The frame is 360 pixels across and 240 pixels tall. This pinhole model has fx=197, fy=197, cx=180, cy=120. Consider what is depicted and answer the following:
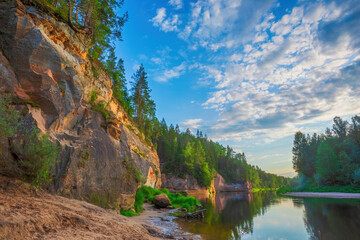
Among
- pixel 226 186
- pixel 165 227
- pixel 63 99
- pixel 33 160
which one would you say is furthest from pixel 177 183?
pixel 33 160

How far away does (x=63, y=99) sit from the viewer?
39.3ft

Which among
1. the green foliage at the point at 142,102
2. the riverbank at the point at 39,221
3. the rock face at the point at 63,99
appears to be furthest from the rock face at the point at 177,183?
the riverbank at the point at 39,221

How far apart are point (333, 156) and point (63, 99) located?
2439 inches

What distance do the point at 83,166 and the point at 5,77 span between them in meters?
5.74

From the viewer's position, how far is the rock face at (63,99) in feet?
32.6

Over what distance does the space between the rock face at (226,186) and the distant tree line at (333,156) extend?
35.7m

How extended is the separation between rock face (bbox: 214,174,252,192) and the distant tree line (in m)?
35.7

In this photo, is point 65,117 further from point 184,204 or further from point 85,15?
point 184,204

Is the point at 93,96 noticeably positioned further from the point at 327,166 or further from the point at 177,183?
the point at 327,166

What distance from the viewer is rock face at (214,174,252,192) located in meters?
96.4

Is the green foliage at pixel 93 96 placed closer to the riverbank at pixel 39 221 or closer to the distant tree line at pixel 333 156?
the riverbank at pixel 39 221

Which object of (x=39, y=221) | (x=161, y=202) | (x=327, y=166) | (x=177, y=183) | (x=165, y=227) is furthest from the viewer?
(x=177, y=183)

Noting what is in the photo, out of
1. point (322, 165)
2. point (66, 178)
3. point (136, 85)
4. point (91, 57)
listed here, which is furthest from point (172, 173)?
point (66, 178)

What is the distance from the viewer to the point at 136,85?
148ft
